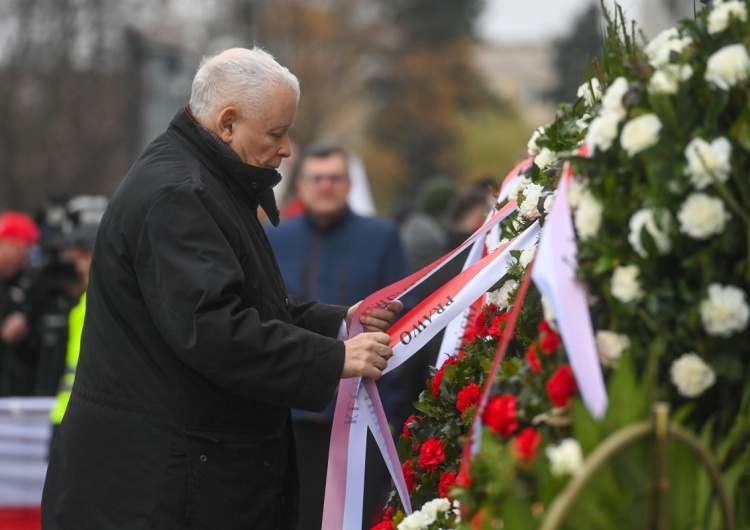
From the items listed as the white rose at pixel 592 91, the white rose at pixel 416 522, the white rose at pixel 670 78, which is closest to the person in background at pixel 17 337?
the white rose at pixel 416 522

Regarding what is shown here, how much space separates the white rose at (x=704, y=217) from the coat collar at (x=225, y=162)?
1.52 meters

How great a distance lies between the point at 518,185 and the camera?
12.7 feet

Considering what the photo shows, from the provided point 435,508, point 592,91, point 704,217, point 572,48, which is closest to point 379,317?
point 435,508

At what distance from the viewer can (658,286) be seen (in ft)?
8.51

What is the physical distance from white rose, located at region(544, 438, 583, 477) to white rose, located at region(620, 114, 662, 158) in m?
0.66

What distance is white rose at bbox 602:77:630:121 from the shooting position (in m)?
2.74

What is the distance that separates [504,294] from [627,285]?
3.46 ft

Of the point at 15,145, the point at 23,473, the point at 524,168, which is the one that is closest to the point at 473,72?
the point at 15,145

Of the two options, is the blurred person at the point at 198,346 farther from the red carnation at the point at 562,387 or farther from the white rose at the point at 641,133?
the white rose at the point at 641,133

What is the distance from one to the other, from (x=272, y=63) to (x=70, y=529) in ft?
4.82

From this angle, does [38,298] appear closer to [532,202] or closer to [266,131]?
[266,131]

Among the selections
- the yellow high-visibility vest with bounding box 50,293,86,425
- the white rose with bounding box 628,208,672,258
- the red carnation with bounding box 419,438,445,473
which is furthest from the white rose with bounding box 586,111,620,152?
the yellow high-visibility vest with bounding box 50,293,86,425

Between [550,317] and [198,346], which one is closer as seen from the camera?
[550,317]

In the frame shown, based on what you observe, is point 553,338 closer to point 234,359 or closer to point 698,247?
point 698,247
